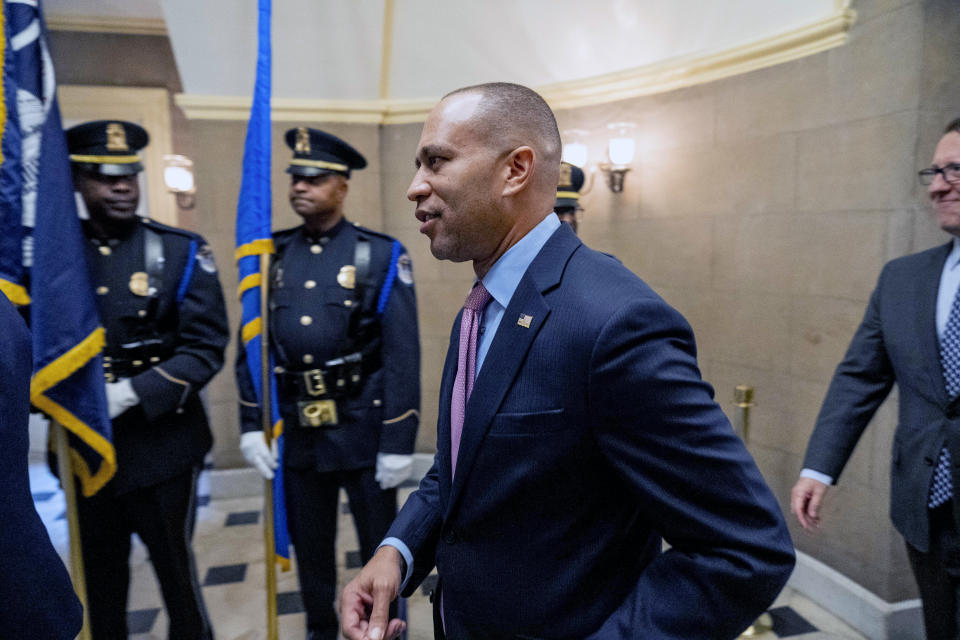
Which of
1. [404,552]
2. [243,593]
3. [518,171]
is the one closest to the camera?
[518,171]

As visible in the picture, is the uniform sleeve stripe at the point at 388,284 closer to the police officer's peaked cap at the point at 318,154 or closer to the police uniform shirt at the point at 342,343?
the police uniform shirt at the point at 342,343

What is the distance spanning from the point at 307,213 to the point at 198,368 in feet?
2.33

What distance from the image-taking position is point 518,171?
980 millimetres

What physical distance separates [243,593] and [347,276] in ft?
5.70

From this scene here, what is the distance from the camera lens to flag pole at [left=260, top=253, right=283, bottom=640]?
7.26 feet

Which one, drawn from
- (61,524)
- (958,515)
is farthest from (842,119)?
(61,524)

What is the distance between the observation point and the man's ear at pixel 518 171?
0.97 metres

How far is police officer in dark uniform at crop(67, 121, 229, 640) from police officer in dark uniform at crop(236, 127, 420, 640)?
0.25 meters

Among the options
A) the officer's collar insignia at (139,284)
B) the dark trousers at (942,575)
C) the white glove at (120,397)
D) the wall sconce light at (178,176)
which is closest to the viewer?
the dark trousers at (942,575)

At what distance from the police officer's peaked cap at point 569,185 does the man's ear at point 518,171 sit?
187cm

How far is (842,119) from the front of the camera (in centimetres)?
255

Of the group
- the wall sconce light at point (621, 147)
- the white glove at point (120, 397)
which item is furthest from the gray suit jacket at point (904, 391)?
the white glove at point (120, 397)

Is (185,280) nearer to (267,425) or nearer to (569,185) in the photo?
(267,425)

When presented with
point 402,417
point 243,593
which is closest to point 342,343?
point 402,417
